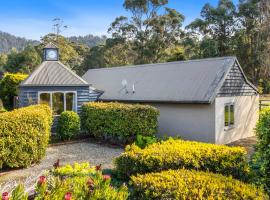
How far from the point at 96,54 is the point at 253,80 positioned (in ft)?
77.8

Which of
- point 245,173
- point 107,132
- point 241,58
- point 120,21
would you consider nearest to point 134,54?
point 120,21

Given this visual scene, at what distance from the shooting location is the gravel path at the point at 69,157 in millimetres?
8836

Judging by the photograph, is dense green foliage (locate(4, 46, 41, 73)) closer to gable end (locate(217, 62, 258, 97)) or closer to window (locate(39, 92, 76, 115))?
window (locate(39, 92, 76, 115))

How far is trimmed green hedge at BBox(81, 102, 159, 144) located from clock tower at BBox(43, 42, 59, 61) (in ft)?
16.8

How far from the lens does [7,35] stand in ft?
413

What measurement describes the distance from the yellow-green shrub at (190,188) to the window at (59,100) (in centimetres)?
1190

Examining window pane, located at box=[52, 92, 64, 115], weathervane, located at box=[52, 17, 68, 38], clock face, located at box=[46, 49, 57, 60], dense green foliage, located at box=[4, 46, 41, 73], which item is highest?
weathervane, located at box=[52, 17, 68, 38]

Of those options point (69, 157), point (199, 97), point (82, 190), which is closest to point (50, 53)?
point (69, 157)

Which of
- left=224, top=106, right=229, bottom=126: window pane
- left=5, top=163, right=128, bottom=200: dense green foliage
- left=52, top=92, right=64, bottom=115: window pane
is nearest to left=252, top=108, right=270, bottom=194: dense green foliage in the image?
left=5, top=163, right=128, bottom=200: dense green foliage

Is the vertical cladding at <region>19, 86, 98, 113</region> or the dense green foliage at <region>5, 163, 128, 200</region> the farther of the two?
the vertical cladding at <region>19, 86, 98, 113</region>

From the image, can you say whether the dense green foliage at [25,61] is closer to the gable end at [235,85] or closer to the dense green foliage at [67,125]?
the dense green foliage at [67,125]

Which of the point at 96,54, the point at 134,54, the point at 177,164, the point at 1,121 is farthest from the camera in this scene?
the point at 96,54

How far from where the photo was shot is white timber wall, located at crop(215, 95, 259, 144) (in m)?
13.5

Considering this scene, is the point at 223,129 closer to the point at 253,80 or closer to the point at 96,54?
the point at 253,80
